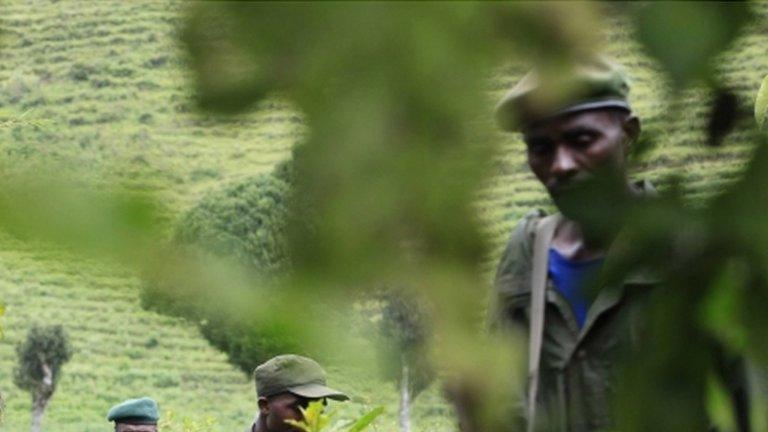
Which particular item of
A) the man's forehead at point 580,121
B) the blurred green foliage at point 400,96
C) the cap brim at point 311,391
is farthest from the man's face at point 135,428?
the blurred green foliage at point 400,96

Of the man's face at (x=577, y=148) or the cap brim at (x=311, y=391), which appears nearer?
the man's face at (x=577, y=148)

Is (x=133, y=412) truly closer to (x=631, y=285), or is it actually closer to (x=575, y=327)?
(x=575, y=327)

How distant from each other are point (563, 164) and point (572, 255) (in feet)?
1.73

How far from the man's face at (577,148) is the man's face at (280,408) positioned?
352 cm

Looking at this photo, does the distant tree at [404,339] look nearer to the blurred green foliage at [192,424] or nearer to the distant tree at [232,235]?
the distant tree at [232,235]

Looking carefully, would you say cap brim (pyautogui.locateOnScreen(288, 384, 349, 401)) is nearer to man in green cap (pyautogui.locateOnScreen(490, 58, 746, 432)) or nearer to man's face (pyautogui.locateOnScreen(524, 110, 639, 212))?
man in green cap (pyautogui.locateOnScreen(490, 58, 746, 432))

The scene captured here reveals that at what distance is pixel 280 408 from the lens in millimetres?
5180

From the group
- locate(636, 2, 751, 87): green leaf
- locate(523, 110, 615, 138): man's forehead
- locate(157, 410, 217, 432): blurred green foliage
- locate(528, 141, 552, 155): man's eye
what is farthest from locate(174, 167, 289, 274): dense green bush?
locate(157, 410, 217, 432): blurred green foliage

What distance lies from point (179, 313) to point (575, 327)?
4.40 ft

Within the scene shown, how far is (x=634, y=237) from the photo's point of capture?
111cm

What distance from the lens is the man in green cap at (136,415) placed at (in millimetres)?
6992

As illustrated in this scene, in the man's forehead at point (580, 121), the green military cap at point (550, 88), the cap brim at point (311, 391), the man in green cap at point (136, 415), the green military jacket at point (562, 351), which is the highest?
the green military cap at point (550, 88)

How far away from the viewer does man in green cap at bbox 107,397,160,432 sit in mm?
6992

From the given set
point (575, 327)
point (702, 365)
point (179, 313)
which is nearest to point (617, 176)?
point (702, 365)
